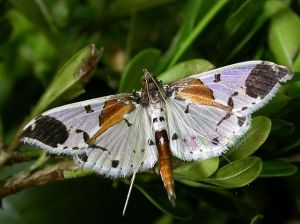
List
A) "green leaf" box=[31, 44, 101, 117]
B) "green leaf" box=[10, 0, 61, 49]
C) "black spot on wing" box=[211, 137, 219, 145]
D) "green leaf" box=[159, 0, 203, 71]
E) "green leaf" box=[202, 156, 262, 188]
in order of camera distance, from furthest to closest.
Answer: "green leaf" box=[10, 0, 61, 49], "green leaf" box=[159, 0, 203, 71], "green leaf" box=[31, 44, 101, 117], "black spot on wing" box=[211, 137, 219, 145], "green leaf" box=[202, 156, 262, 188]

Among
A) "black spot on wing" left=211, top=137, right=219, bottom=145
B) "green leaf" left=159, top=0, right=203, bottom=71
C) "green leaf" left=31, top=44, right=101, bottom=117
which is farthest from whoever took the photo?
"green leaf" left=159, top=0, right=203, bottom=71

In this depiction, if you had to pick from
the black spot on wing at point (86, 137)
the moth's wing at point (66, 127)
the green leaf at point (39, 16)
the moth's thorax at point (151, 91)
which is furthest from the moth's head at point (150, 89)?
the green leaf at point (39, 16)

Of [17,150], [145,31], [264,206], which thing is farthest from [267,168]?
[145,31]

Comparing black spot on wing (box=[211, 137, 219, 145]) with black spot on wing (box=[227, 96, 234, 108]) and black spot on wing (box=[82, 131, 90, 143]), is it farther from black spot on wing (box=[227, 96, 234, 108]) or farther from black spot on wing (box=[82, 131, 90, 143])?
black spot on wing (box=[82, 131, 90, 143])

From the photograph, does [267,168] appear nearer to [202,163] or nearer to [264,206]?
[202,163]

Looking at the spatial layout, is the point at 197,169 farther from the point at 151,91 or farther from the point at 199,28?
the point at 199,28

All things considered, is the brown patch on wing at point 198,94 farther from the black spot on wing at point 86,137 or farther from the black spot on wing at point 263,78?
the black spot on wing at point 86,137

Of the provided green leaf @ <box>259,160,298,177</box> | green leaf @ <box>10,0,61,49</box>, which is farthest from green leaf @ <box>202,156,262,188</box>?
green leaf @ <box>10,0,61,49</box>
